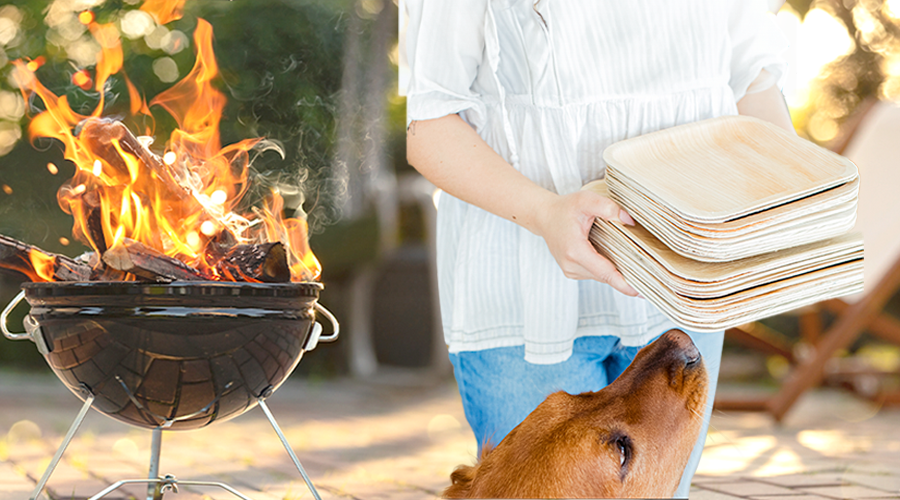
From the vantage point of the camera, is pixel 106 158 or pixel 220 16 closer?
pixel 106 158

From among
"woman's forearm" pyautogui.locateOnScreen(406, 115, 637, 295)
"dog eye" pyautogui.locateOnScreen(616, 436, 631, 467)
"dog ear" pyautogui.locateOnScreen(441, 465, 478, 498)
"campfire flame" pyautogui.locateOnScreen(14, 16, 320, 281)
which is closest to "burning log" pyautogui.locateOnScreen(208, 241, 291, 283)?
"campfire flame" pyautogui.locateOnScreen(14, 16, 320, 281)

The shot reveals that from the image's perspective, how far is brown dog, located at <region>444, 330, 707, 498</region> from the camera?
99cm

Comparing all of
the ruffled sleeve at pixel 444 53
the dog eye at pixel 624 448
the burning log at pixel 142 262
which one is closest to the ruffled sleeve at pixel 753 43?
the ruffled sleeve at pixel 444 53

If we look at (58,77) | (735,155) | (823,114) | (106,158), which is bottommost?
(823,114)

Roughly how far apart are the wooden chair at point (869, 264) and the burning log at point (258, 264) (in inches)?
106

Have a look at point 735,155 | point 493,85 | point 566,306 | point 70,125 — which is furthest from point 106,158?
point 735,155

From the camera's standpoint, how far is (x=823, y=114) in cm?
646

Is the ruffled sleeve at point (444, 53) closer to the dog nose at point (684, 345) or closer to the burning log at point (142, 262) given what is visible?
the dog nose at point (684, 345)

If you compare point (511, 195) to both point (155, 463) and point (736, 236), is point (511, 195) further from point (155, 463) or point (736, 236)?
point (155, 463)

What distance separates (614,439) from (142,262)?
92 centimetres

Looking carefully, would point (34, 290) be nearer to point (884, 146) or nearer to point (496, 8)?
point (496, 8)

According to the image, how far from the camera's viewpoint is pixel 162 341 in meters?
1.31

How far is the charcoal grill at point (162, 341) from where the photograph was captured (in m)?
1.30

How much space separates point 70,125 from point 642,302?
4.87 feet
